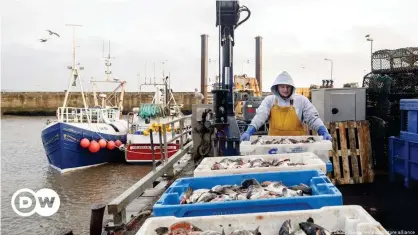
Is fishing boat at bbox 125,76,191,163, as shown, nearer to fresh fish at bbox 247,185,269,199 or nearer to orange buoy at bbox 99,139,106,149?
orange buoy at bbox 99,139,106,149

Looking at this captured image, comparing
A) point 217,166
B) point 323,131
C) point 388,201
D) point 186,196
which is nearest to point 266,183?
point 186,196

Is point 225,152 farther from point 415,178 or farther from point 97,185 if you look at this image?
point 97,185

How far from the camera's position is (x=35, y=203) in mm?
12914

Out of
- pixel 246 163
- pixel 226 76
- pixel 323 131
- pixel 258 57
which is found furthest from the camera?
pixel 258 57

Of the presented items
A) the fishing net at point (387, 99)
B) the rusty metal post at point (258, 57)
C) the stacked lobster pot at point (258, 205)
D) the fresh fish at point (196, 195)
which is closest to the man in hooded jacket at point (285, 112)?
the stacked lobster pot at point (258, 205)

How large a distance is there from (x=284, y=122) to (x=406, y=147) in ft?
8.51

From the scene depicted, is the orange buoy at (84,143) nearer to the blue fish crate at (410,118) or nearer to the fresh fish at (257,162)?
the blue fish crate at (410,118)

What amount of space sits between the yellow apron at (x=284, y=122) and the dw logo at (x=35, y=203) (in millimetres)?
8983

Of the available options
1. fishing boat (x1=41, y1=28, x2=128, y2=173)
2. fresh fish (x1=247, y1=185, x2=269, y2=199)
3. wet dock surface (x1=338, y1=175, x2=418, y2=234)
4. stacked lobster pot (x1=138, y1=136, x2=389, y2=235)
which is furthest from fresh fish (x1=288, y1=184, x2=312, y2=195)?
fishing boat (x1=41, y1=28, x2=128, y2=173)

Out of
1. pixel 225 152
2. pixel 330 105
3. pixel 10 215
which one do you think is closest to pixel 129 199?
pixel 225 152

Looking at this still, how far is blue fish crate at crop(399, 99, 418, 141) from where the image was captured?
239 inches

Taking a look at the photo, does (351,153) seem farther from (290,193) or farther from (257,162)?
(290,193)

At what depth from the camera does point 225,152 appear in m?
7.80

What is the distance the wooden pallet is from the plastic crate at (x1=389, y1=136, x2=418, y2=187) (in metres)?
0.37
